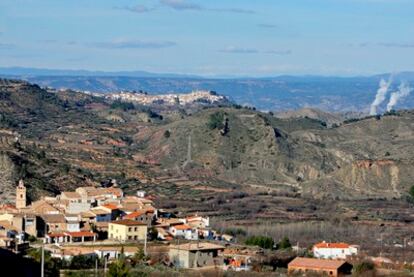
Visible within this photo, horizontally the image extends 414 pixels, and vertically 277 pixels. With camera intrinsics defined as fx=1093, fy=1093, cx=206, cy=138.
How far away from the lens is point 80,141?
97438mm

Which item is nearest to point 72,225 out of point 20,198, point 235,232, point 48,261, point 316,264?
point 20,198

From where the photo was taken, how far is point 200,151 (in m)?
95.5

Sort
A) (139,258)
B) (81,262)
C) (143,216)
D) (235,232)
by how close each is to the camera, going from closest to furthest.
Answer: (81,262) < (139,258) < (143,216) < (235,232)

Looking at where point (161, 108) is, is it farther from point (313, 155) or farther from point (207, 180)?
point (207, 180)

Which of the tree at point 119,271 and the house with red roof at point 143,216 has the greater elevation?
the house with red roof at point 143,216

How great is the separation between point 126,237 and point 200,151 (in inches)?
1845

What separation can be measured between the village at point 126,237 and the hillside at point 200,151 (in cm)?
696

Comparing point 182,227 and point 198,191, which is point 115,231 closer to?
point 182,227

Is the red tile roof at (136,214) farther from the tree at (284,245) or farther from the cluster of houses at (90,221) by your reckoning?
the tree at (284,245)

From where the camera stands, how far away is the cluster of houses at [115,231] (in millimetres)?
43812

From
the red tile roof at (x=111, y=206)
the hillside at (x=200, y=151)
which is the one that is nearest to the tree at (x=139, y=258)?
the red tile roof at (x=111, y=206)

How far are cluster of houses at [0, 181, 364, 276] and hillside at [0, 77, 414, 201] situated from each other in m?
6.13

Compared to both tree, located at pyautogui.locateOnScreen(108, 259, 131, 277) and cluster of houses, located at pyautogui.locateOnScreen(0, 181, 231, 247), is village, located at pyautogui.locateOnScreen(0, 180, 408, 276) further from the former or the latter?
tree, located at pyautogui.locateOnScreen(108, 259, 131, 277)

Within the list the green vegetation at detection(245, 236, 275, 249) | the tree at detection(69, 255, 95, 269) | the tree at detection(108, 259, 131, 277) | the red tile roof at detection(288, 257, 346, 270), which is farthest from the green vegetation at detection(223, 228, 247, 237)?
the tree at detection(108, 259, 131, 277)
